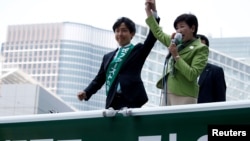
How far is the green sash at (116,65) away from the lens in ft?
13.1

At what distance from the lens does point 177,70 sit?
12.1 feet

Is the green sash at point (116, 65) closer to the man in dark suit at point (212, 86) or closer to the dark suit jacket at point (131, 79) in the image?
the dark suit jacket at point (131, 79)

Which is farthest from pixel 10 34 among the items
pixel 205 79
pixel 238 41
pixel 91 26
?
pixel 205 79

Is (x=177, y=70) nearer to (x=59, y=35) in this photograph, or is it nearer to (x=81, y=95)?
(x=81, y=95)

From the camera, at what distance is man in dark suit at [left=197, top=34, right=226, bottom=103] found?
4309 millimetres

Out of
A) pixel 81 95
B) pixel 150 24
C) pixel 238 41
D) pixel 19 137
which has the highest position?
pixel 238 41

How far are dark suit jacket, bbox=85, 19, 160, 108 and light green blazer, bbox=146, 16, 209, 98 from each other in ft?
0.55

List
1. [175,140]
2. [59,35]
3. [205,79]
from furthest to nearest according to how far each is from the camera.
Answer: [59,35] → [205,79] → [175,140]

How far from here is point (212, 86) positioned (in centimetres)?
440

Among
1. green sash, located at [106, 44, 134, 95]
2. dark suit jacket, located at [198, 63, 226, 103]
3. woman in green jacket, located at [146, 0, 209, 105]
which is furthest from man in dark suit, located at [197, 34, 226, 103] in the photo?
green sash, located at [106, 44, 134, 95]

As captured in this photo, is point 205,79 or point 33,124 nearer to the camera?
point 33,124

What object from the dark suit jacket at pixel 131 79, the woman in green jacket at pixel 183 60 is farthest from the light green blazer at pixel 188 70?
the dark suit jacket at pixel 131 79

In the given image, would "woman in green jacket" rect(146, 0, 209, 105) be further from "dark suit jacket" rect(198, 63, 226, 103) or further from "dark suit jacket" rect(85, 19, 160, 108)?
"dark suit jacket" rect(198, 63, 226, 103)

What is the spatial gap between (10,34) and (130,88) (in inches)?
6626
